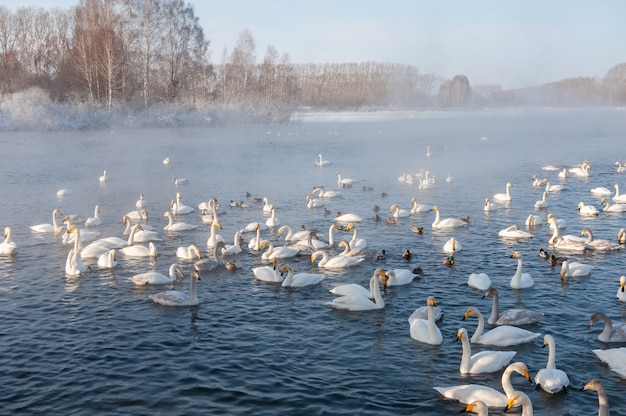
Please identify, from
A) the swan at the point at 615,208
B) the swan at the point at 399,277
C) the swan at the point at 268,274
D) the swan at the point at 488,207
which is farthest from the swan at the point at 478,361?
the swan at the point at 615,208

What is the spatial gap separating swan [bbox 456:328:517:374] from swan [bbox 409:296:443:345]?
109 centimetres

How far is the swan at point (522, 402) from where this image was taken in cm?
860

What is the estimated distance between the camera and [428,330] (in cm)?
1202

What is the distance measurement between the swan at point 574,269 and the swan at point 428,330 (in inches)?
221

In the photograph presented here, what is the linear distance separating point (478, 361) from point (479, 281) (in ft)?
15.6

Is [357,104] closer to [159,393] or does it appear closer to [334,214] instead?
[334,214]

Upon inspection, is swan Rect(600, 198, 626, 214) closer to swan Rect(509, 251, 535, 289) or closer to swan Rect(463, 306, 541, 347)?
swan Rect(509, 251, 535, 289)

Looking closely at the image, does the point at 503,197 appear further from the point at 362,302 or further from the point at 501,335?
the point at 501,335

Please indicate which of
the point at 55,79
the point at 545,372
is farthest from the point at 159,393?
the point at 55,79

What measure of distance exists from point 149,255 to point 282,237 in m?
4.62

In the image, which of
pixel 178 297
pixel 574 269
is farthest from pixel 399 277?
pixel 178 297

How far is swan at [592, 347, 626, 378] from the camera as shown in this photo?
1062 centimetres

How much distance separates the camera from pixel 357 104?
503 feet

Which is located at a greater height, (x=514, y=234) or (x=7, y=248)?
(x=514, y=234)
